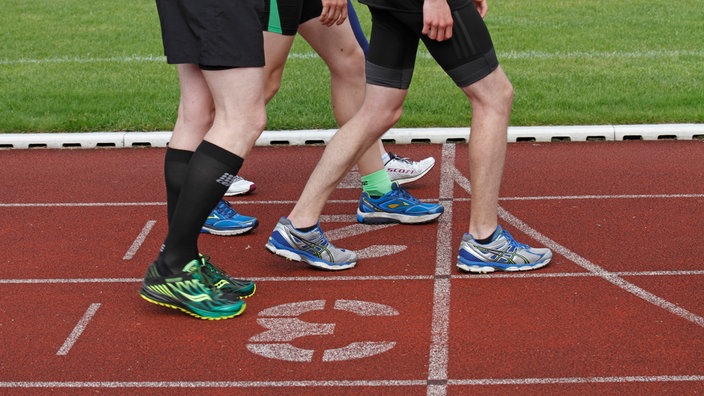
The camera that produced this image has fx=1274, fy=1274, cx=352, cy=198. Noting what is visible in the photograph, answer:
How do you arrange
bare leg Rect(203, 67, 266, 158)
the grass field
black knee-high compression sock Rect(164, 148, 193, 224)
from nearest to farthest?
bare leg Rect(203, 67, 266, 158)
black knee-high compression sock Rect(164, 148, 193, 224)
the grass field

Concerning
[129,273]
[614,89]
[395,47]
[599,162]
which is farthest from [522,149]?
[129,273]

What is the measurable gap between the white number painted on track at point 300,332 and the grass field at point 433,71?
367 centimetres

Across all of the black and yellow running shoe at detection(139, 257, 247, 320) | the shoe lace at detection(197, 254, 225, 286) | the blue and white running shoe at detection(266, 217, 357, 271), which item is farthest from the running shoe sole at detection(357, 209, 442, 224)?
the black and yellow running shoe at detection(139, 257, 247, 320)

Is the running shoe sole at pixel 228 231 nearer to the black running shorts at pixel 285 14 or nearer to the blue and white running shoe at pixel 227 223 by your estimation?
the blue and white running shoe at pixel 227 223

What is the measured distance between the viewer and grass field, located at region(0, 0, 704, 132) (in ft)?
30.4

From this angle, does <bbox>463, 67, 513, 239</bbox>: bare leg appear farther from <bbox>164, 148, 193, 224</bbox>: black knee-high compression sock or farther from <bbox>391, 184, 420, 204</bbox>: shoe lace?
<bbox>164, 148, 193, 224</bbox>: black knee-high compression sock

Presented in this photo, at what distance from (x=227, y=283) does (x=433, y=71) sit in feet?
19.5

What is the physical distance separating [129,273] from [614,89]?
17.2ft

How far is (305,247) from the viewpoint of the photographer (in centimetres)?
587

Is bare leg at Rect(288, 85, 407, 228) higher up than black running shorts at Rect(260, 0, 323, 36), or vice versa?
black running shorts at Rect(260, 0, 323, 36)

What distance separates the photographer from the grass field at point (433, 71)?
30.4ft

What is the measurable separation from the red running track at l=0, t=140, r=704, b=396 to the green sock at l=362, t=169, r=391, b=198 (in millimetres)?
196

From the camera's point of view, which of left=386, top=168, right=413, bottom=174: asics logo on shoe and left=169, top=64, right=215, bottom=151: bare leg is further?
left=386, top=168, right=413, bottom=174: asics logo on shoe

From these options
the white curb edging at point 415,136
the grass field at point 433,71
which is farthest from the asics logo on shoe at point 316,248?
the grass field at point 433,71
